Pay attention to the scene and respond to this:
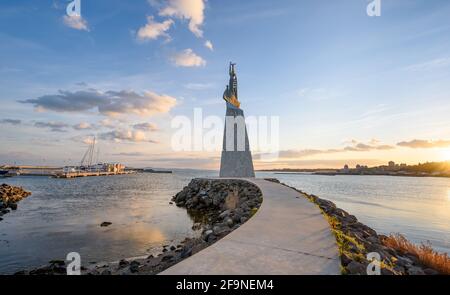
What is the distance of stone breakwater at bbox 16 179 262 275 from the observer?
24.2ft

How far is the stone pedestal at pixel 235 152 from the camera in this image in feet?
105

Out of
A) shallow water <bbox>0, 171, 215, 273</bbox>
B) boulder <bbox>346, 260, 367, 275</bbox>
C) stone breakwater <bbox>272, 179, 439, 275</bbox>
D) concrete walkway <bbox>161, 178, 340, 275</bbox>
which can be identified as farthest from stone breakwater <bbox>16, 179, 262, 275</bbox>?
boulder <bbox>346, 260, 367, 275</bbox>

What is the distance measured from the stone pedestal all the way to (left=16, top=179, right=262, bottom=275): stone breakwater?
5.67 m

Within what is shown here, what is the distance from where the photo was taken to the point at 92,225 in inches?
568

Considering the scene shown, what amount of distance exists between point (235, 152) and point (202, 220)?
57.1 ft

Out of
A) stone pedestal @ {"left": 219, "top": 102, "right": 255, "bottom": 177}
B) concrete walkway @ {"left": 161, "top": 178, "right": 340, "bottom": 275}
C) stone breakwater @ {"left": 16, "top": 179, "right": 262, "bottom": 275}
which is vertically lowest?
stone breakwater @ {"left": 16, "top": 179, "right": 262, "bottom": 275}

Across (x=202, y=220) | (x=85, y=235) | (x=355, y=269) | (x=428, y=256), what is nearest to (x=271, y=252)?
(x=355, y=269)

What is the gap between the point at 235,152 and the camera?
106ft

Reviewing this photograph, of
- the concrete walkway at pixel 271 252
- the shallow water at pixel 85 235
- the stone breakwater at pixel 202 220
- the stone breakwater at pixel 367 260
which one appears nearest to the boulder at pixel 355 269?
the stone breakwater at pixel 367 260

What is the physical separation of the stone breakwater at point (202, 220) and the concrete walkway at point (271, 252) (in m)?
1.59

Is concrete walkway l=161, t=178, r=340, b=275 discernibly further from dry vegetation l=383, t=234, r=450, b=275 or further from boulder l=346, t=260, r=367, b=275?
dry vegetation l=383, t=234, r=450, b=275

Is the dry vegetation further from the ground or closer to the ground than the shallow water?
further from the ground

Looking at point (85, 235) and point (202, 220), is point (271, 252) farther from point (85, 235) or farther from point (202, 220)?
point (202, 220)
